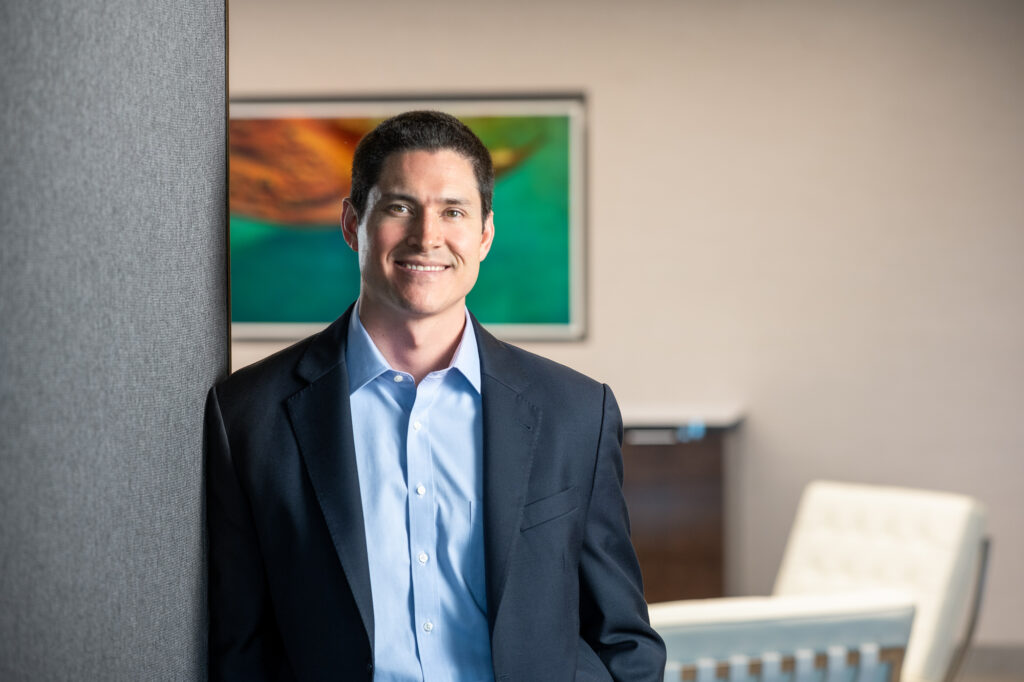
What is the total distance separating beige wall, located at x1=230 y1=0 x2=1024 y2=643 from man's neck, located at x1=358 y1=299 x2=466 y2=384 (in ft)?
12.4

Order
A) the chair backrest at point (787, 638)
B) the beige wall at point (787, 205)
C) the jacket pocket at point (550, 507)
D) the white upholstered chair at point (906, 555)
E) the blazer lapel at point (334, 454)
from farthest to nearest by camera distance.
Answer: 1. the beige wall at point (787, 205)
2. the white upholstered chair at point (906, 555)
3. the chair backrest at point (787, 638)
4. the jacket pocket at point (550, 507)
5. the blazer lapel at point (334, 454)

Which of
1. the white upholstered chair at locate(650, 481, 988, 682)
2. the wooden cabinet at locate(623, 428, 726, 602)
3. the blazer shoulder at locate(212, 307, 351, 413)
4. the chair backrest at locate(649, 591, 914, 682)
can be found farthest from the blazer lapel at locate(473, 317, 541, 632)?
the wooden cabinet at locate(623, 428, 726, 602)

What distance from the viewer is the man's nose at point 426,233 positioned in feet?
4.94

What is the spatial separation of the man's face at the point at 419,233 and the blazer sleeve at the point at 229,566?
0.33 meters

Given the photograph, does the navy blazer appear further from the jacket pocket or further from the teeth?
the teeth

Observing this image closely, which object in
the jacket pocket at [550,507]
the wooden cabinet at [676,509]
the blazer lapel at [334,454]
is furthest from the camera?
the wooden cabinet at [676,509]

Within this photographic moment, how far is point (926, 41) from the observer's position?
17.2 feet

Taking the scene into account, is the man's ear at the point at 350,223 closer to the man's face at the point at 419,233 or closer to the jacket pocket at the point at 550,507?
the man's face at the point at 419,233

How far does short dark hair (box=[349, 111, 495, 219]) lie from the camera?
1.52 meters

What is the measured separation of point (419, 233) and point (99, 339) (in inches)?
21.4

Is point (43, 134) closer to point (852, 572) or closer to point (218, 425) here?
point (218, 425)

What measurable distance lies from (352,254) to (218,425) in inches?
163

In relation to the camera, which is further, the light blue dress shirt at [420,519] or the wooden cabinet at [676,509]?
the wooden cabinet at [676,509]

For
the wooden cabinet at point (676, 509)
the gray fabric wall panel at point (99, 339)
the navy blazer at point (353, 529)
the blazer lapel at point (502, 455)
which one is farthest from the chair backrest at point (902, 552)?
the gray fabric wall panel at point (99, 339)
